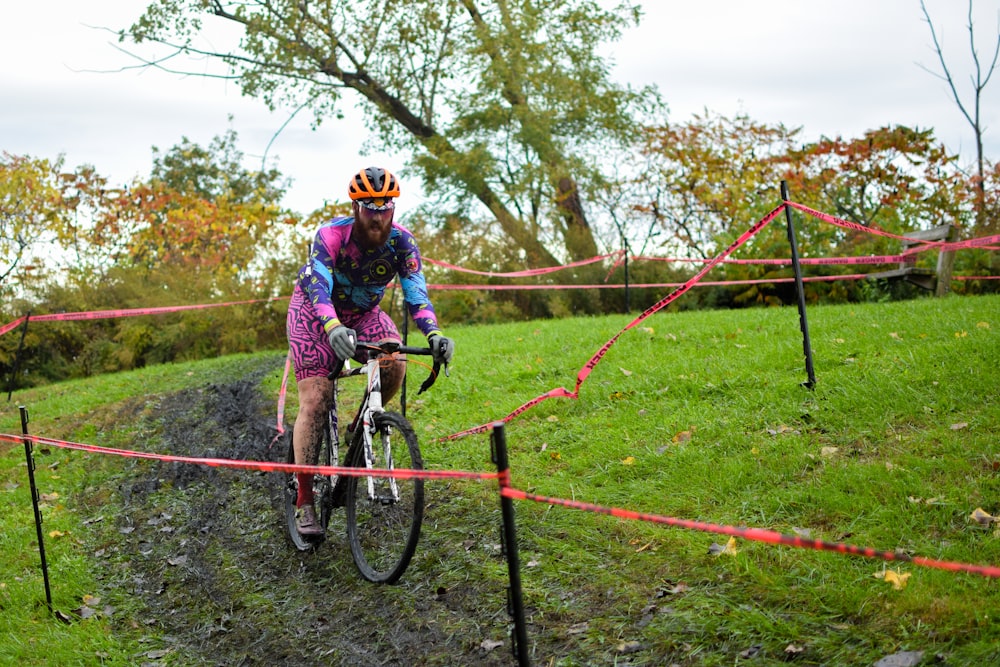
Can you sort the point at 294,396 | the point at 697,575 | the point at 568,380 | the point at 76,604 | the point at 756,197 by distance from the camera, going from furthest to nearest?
the point at 756,197
the point at 294,396
the point at 568,380
the point at 76,604
the point at 697,575

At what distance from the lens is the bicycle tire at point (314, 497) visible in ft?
19.0

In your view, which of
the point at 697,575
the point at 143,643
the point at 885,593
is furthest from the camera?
the point at 143,643

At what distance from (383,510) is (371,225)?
1656mm

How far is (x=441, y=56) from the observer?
22.1m

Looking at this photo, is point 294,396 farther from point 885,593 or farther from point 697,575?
point 885,593

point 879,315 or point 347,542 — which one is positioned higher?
point 879,315

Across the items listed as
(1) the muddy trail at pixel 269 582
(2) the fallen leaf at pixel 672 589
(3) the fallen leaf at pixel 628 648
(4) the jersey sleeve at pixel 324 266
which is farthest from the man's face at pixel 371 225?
(3) the fallen leaf at pixel 628 648

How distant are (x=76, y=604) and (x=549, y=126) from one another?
1685cm

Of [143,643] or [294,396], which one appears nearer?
[143,643]

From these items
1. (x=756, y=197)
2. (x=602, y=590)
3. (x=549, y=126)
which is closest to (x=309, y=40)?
(x=549, y=126)

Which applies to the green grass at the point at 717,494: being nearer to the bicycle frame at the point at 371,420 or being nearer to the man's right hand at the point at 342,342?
the bicycle frame at the point at 371,420

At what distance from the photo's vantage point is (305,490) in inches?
230

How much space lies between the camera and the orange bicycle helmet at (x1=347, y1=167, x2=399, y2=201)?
5.41 metres

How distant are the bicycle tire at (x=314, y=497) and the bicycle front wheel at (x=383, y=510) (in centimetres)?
34
